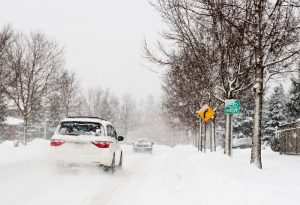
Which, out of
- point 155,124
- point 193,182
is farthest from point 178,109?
point 155,124

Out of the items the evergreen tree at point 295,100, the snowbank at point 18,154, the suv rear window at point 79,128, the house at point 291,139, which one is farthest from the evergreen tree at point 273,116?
the suv rear window at point 79,128

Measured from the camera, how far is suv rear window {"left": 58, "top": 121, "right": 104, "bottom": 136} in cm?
1313

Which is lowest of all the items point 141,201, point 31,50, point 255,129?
point 141,201

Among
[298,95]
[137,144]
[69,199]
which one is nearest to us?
[69,199]

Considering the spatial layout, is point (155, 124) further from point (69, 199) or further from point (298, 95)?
point (69, 199)

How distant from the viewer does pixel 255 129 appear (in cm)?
1369

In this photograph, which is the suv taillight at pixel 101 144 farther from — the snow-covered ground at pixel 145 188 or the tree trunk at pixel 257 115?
the tree trunk at pixel 257 115

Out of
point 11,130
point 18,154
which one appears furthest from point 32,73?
point 11,130

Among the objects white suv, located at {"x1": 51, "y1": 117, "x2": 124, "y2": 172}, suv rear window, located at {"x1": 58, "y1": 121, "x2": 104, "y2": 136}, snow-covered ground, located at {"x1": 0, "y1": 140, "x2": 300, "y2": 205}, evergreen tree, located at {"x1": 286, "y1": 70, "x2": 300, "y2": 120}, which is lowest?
snow-covered ground, located at {"x1": 0, "y1": 140, "x2": 300, "y2": 205}

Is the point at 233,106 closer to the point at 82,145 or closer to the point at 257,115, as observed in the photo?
the point at 257,115

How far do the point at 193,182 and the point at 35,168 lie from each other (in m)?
6.58

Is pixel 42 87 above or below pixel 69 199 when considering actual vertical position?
above

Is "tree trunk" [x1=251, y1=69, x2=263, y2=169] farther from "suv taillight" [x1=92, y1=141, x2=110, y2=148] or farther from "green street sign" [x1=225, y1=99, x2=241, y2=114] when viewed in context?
"suv taillight" [x1=92, y1=141, x2=110, y2=148]

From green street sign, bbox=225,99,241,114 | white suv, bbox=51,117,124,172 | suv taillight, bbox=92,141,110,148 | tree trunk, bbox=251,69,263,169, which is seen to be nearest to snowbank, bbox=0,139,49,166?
white suv, bbox=51,117,124,172
